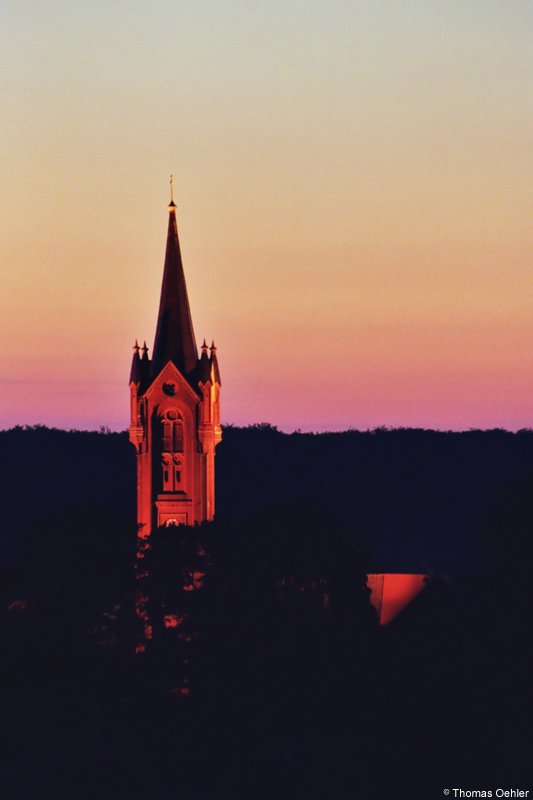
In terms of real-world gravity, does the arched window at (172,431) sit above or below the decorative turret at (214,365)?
below

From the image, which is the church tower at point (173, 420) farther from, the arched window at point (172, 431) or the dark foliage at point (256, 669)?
the dark foliage at point (256, 669)

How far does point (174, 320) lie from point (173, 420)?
5.55 m

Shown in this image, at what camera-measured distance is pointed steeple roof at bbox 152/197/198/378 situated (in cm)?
11588

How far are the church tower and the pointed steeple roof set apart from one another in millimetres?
55

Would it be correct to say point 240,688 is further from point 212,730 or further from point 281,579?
point 281,579

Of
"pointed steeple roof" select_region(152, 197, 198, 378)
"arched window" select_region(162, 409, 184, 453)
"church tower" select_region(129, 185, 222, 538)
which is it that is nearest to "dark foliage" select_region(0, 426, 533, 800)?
"church tower" select_region(129, 185, 222, 538)

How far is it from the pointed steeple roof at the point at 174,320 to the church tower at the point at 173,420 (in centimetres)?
5

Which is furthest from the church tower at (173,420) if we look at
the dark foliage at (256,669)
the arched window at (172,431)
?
the dark foliage at (256,669)

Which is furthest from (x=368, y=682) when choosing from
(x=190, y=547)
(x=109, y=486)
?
(x=109, y=486)

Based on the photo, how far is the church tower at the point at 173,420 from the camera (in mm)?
115688

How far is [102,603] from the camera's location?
102 metres

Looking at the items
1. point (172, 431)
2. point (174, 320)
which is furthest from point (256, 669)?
point (174, 320)

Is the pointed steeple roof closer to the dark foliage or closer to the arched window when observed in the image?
the arched window

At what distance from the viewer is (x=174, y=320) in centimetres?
11675
